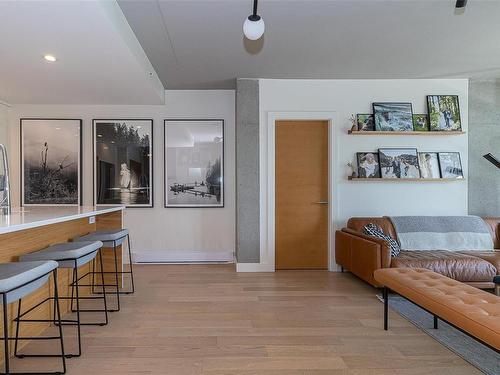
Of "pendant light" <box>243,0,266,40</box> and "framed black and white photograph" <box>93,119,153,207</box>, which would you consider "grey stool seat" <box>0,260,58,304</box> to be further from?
"framed black and white photograph" <box>93,119,153,207</box>

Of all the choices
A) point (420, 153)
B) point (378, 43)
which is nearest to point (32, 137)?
point (378, 43)

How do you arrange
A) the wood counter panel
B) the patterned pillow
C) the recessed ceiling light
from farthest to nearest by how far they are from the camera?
the patterned pillow → the recessed ceiling light → the wood counter panel

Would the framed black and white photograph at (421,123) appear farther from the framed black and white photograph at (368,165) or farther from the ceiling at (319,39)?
the framed black and white photograph at (368,165)

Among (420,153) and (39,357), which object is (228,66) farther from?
(39,357)

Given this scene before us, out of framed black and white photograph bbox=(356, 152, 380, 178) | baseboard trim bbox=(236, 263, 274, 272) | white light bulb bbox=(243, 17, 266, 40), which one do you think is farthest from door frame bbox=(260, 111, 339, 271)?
white light bulb bbox=(243, 17, 266, 40)

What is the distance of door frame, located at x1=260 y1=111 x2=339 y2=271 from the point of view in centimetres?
471

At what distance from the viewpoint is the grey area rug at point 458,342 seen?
2.27 meters

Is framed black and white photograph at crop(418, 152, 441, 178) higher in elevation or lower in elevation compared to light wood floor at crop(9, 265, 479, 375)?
higher

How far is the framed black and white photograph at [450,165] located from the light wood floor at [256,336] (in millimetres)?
2069

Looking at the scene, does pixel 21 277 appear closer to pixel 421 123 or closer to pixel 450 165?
pixel 421 123

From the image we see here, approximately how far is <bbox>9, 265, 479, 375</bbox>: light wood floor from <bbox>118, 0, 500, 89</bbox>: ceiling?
8.81 feet

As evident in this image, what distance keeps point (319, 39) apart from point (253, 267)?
117 inches

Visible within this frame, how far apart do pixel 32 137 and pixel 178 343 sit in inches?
165

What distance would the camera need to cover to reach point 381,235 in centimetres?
400
